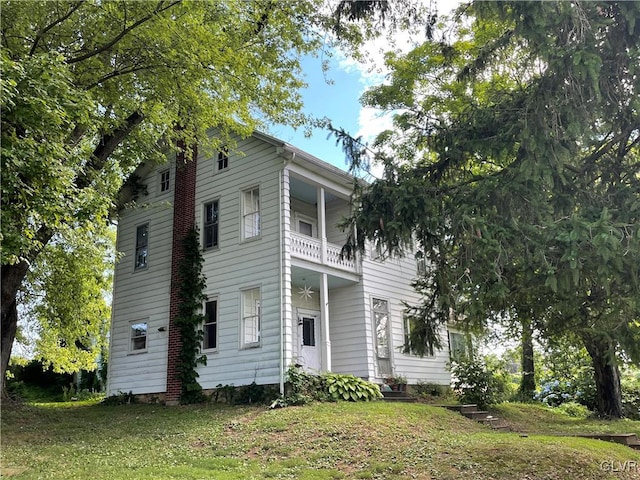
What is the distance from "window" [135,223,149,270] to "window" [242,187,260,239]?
412cm

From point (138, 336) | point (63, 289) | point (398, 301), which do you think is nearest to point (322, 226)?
point (398, 301)

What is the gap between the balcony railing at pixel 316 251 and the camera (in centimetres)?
1470

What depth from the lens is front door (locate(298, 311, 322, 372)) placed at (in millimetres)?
15797

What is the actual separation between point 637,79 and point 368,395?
9380 millimetres

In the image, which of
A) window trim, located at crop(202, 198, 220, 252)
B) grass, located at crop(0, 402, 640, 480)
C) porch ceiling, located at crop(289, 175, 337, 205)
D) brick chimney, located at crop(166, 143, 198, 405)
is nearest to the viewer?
grass, located at crop(0, 402, 640, 480)

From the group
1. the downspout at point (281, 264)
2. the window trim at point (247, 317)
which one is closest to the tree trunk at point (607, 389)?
the downspout at point (281, 264)

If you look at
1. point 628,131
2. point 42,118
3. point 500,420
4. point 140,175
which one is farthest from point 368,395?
point 140,175

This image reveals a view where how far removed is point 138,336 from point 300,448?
9.74 meters

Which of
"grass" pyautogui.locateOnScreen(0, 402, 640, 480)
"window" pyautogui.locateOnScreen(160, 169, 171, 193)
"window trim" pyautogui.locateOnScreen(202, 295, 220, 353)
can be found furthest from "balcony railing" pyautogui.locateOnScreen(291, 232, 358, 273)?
"window" pyautogui.locateOnScreen(160, 169, 171, 193)

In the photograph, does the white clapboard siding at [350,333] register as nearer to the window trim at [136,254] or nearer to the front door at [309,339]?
the front door at [309,339]

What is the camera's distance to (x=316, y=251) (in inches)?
601

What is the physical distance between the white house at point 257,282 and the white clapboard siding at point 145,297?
45 millimetres

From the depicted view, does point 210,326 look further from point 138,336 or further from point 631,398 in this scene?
point 631,398

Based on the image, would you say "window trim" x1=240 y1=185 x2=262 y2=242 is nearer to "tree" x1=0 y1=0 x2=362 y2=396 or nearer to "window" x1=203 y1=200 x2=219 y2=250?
"window" x1=203 y1=200 x2=219 y2=250
